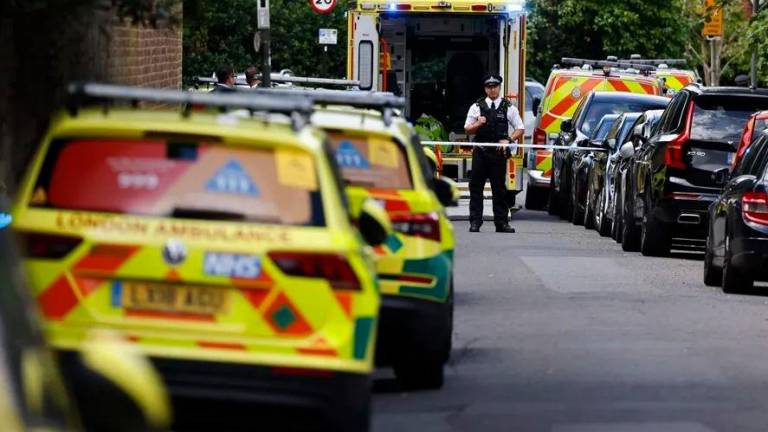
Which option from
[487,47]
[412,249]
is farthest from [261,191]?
[487,47]

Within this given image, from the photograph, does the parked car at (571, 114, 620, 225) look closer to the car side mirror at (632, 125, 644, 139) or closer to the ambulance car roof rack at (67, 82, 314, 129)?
the car side mirror at (632, 125, 644, 139)

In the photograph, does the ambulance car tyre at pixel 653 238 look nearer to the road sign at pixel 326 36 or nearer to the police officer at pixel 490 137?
the police officer at pixel 490 137

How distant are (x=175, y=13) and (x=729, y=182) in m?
7.94

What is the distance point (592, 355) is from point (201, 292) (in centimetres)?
556

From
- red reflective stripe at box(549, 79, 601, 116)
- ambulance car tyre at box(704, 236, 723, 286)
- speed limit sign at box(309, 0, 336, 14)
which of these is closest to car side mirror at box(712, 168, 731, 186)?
ambulance car tyre at box(704, 236, 723, 286)

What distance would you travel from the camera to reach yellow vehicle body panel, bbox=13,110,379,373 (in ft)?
26.0

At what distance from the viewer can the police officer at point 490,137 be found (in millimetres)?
25062

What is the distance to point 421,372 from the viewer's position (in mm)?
11406

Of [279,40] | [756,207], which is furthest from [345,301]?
[279,40]

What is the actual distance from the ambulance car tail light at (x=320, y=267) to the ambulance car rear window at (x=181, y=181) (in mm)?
151

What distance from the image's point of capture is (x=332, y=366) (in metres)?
8.00

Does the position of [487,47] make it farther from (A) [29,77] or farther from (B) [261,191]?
(B) [261,191]

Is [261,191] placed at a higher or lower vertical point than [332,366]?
higher

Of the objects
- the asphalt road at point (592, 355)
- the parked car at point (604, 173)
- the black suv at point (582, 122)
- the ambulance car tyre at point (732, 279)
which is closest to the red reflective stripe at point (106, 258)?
the asphalt road at point (592, 355)
